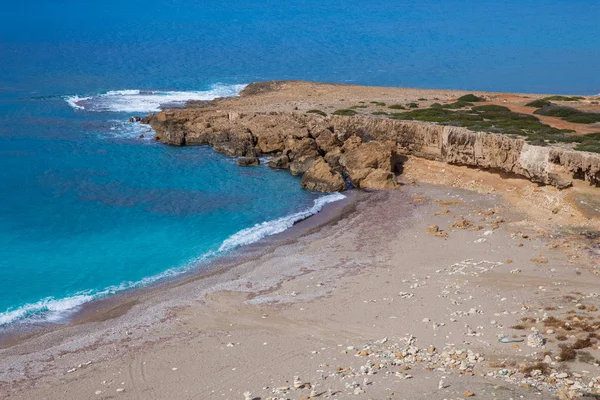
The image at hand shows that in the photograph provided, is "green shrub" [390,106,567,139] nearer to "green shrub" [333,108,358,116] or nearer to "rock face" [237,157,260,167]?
"green shrub" [333,108,358,116]

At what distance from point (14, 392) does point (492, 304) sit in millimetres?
14751

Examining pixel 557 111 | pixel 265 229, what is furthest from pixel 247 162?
pixel 557 111

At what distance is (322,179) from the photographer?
1474 inches

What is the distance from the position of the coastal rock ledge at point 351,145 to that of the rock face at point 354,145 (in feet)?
0.15

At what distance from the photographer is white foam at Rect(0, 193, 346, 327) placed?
78.6 ft

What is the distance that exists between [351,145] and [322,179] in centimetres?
409

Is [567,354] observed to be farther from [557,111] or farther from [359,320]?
[557,111]

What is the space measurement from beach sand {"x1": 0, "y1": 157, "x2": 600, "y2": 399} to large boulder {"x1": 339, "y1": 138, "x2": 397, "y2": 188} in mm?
5021

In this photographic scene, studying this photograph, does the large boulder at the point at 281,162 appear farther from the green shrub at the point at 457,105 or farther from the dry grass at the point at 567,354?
the dry grass at the point at 567,354

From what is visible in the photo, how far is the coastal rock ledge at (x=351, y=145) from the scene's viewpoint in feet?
111

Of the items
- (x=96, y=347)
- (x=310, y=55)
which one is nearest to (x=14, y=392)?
(x=96, y=347)

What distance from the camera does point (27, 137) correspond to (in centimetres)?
4700

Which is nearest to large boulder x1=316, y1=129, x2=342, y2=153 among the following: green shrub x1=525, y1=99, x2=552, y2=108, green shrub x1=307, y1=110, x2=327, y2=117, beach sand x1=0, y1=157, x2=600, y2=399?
green shrub x1=307, y1=110, x2=327, y2=117

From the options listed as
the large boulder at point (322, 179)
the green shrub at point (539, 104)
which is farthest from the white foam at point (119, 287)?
the green shrub at point (539, 104)
